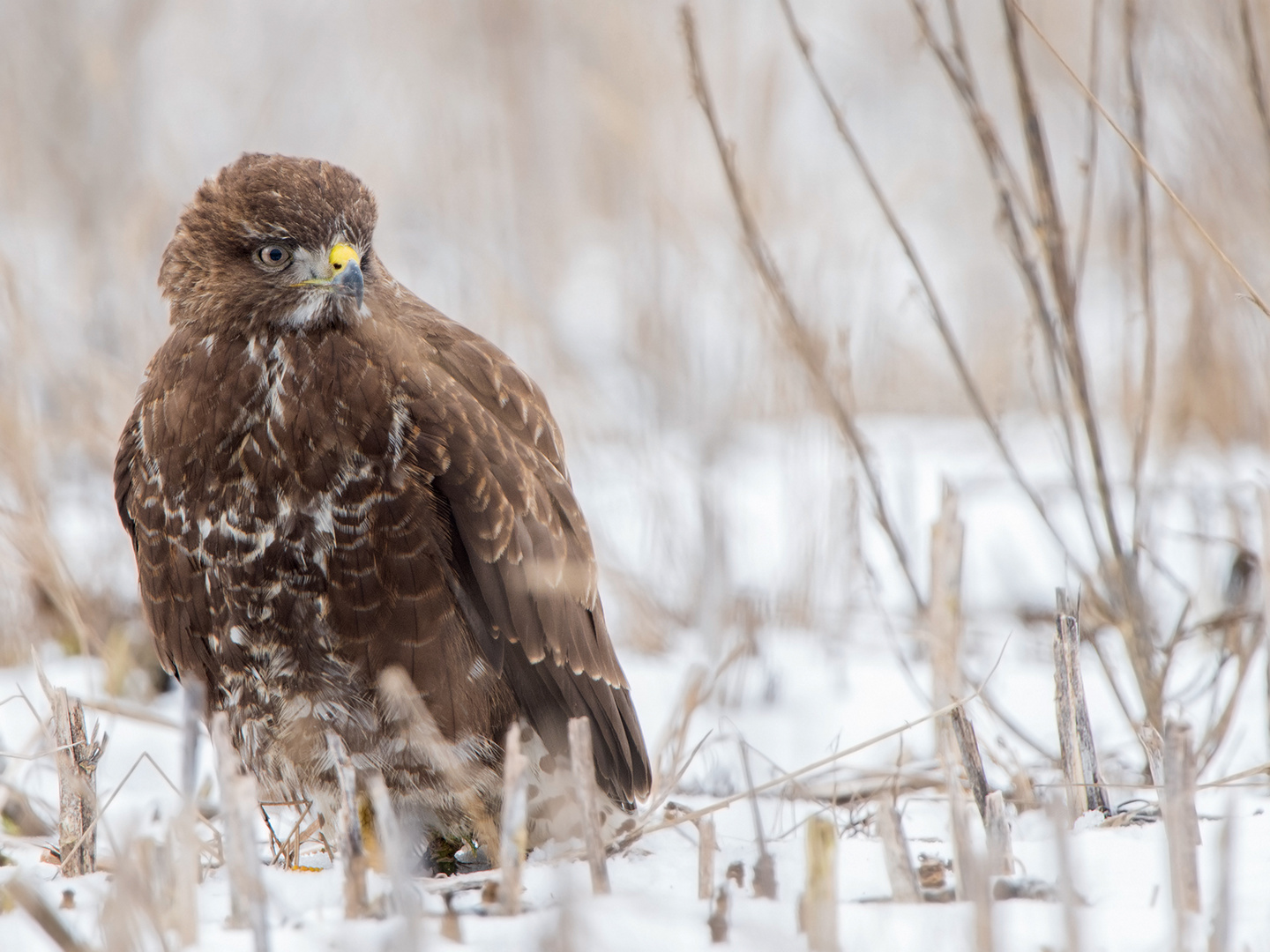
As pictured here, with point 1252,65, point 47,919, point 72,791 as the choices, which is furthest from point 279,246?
point 1252,65

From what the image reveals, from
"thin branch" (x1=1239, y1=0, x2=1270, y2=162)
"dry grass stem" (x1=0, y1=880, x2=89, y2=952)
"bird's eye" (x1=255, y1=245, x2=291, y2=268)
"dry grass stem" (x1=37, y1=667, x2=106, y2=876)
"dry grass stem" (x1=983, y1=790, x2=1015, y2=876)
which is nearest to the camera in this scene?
"dry grass stem" (x1=0, y1=880, x2=89, y2=952)

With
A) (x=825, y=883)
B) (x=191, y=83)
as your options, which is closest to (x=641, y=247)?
(x=825, y=883)

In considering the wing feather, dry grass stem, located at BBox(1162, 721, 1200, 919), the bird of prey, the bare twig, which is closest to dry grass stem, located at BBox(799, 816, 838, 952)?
dry grass stem, located at BBox(1162, 721, 1200, 919)

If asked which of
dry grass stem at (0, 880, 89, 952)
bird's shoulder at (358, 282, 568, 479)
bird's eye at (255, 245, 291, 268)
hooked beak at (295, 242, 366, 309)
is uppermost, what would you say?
bird's eye at (255, 245, 291, 268)

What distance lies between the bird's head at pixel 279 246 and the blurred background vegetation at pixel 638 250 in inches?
39.9

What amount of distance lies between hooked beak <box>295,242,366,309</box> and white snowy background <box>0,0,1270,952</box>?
3.21 ft

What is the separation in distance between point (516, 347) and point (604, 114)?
3.27 feet

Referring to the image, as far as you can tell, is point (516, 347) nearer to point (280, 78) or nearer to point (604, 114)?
point (604, 114)

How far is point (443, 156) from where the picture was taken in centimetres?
611

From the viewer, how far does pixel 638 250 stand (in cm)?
561

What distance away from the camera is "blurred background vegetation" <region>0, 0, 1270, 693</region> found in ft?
14.5

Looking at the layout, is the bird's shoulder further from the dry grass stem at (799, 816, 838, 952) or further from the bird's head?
the dry grass stem at (799, 816, 838, 952)

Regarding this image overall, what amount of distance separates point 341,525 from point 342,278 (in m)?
0.49

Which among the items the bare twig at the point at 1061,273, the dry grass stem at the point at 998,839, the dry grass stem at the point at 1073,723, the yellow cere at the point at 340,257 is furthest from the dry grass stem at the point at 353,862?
the bare twig at the point at 1061,273
